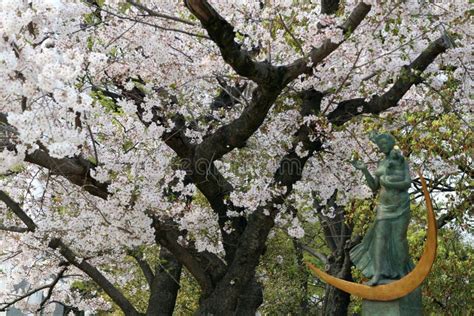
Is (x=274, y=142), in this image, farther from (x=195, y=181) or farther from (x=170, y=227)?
(x=170, y=227)

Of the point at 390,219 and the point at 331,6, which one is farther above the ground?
the point at 331,6

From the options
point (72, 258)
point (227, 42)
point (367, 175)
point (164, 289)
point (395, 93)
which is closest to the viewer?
point (227, 42)

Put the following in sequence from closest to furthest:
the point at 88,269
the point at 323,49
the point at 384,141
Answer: the point at 323,49 → the point at 384,141 → the point at 88,269

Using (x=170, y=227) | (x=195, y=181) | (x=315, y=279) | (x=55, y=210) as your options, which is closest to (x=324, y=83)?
(x=195, y=181)

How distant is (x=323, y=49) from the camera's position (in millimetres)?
8203

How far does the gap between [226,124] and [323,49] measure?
2.09 meters

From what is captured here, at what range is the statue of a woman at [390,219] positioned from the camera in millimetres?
8328

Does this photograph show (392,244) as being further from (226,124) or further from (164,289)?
(164,289)

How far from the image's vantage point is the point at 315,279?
22.6 meters

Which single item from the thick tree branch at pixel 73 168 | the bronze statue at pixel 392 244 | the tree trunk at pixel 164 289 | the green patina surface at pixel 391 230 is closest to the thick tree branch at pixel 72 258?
the tree trunk at pixel 164 289

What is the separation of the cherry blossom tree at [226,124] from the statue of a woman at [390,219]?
39.7 inches

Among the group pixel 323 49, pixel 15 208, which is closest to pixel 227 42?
pixel 323 49

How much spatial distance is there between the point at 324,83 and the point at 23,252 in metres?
5.14

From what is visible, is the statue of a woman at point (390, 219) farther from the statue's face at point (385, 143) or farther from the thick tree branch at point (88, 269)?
the thick tree branch at point (88, 269)
